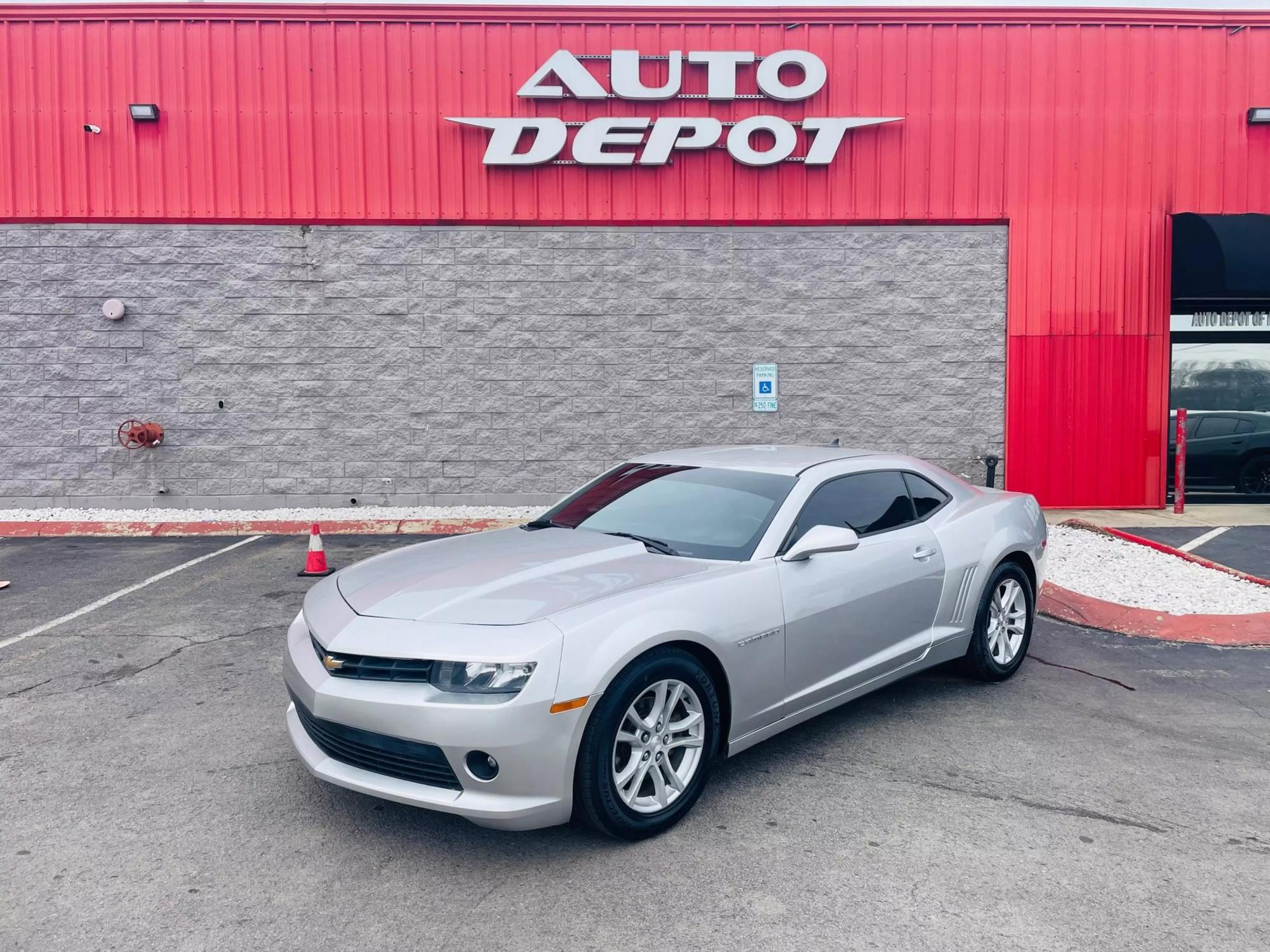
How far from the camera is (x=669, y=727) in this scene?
11.6ft

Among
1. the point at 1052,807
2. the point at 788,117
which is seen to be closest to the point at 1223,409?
the point at 788,117

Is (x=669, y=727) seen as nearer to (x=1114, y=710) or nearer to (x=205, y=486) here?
(x=1114, y=710)

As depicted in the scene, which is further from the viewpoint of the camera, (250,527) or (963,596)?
(250,527)

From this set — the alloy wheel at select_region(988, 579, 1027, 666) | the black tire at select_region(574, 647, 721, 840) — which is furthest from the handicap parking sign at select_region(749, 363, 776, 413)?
the black tire at select_region(574, 647, 721, 840)

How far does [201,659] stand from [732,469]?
361 centimetres

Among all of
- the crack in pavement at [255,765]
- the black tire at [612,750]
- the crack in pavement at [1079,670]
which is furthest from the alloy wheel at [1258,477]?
the crack in pavement at [255,765]

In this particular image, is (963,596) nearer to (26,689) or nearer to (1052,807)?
(1052,807)

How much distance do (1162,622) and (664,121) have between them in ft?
27.6

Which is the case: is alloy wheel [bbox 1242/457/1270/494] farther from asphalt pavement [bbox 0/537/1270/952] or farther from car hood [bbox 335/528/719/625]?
car hood [bbox 335/528/719/625]

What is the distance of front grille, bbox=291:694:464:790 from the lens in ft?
10.4

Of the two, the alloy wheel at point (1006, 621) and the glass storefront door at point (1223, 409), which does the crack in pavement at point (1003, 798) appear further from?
the glass storefront door at point (1223, 409)

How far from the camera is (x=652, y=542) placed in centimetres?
437

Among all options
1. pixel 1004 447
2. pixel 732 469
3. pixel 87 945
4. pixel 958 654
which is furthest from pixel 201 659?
pixel 1004 447

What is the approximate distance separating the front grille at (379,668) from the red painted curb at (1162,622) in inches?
212
